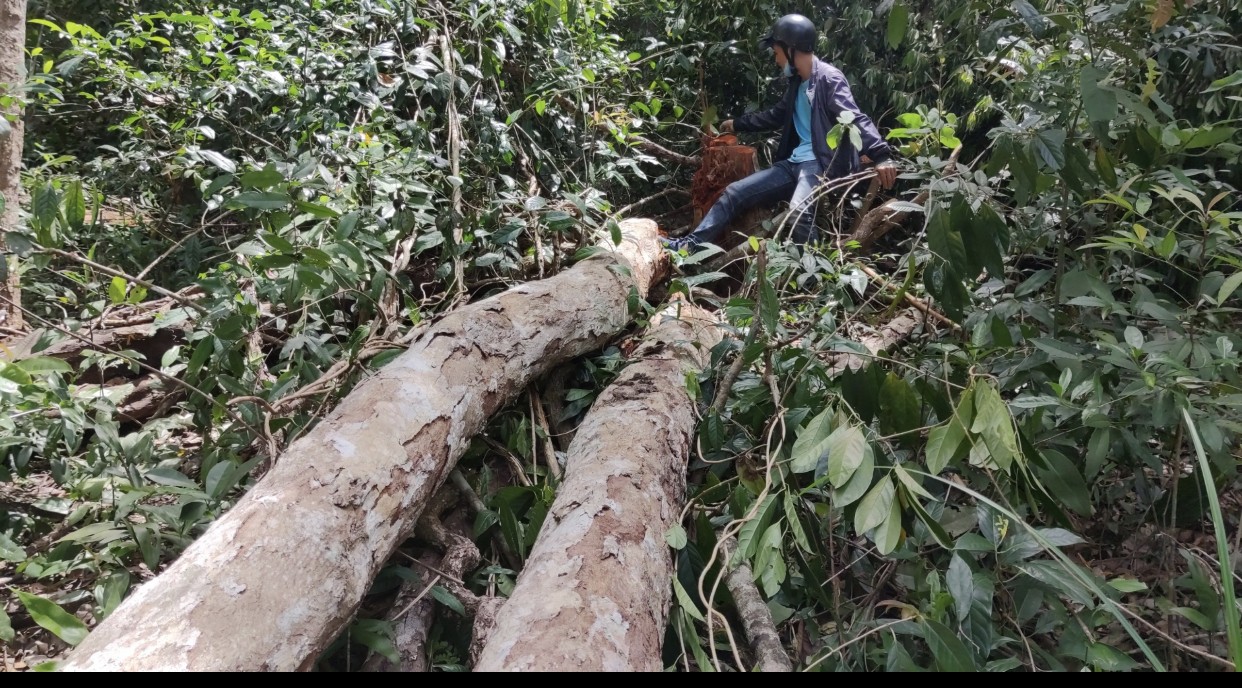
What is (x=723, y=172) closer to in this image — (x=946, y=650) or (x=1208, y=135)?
(x=1208, y=135)

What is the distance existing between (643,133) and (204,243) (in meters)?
2.57

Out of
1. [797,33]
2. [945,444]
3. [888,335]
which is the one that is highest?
[797,33]

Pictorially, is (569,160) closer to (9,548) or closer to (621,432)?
(621,432)

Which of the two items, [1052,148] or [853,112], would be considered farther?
[853,112]

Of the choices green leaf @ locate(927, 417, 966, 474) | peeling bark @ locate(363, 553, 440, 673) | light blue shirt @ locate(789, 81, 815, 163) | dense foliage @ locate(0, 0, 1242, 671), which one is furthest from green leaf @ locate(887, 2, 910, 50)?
light blue shirt @ locate(789, 81, 815, 163)

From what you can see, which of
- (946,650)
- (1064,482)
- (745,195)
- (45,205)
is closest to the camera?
(946,650)

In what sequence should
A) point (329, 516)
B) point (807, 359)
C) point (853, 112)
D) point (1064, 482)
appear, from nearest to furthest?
point (329, 516) < point (1064, 482) < point (807, 359) < point (853, 112)

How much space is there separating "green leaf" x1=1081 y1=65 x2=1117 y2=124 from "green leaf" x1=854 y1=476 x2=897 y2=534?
886 millimetres

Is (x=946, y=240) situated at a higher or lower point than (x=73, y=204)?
lower

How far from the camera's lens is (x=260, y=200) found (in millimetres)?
1766

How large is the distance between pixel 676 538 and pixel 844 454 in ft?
1.29

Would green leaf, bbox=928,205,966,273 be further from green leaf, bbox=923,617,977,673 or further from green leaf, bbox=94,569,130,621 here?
green leaf, bbox=94,569,130,621

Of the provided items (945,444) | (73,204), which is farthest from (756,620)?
(73,204)

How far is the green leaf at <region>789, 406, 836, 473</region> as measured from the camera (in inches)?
53.1
